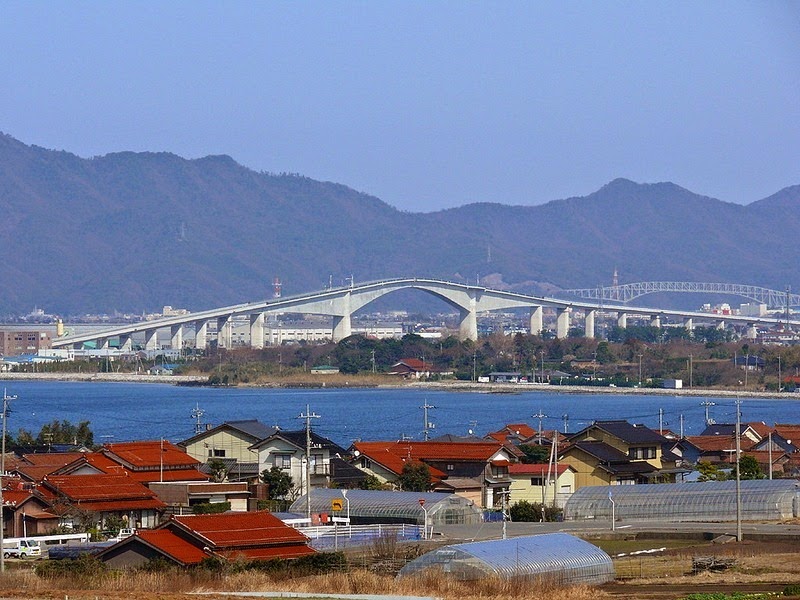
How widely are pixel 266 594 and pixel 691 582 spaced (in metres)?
2.69

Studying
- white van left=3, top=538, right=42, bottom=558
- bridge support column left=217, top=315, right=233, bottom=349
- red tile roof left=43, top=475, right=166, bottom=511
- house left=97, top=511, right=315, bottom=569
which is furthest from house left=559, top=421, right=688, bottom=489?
bridge support column left=217, top=315, right=233, bottom=349

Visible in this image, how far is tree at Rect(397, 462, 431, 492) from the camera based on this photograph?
15727 millimetres

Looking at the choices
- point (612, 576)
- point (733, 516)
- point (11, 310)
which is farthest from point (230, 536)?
point (11, 310)

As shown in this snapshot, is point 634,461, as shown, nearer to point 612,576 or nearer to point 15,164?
point 612,576

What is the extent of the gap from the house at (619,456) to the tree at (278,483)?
3210 mm

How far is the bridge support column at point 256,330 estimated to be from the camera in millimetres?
60469

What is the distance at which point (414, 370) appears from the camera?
51781mm

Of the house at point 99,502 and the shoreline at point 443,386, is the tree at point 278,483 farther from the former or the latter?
the shoreline at point 443,386

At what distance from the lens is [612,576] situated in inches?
400

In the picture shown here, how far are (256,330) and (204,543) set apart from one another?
50.8 metres

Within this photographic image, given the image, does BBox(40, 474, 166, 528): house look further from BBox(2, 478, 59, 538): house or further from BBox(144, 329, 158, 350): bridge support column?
BBox(144, 329, 158, 350): bridge support column

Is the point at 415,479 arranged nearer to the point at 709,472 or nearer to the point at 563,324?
the point at 709,472

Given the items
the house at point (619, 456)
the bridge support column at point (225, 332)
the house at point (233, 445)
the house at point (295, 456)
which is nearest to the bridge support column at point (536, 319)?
the bridge support column at point (225, 332)

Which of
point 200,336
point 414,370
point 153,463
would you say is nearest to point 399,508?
point 153,463
